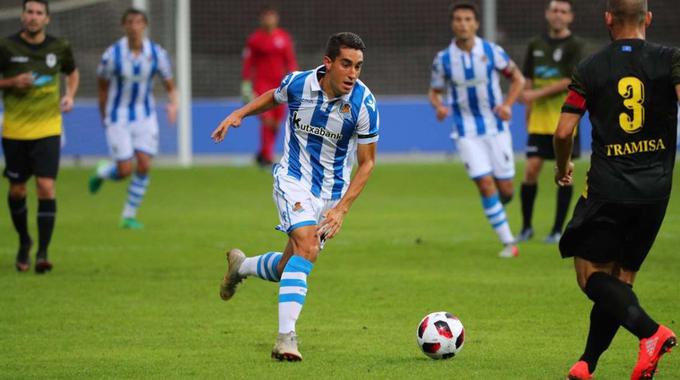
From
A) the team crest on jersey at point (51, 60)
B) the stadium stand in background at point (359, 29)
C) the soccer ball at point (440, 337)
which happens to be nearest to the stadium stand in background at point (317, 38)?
the stadium stand in background at point (359, 29)

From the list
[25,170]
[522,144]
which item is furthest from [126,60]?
[522,144]

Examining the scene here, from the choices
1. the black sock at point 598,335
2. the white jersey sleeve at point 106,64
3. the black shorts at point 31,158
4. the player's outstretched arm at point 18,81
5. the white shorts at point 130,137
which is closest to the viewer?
the black sock at point 598,335

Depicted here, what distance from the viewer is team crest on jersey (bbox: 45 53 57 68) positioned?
36.3 feet

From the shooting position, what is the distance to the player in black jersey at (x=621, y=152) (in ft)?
19.7

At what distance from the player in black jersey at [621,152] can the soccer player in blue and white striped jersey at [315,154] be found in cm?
150

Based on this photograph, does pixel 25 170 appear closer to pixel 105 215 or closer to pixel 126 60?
pixel 126 60

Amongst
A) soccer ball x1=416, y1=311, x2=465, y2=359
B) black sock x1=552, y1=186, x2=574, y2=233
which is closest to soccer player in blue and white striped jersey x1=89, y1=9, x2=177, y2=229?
black sock x1=552, y1=186, x2=574, y2=233

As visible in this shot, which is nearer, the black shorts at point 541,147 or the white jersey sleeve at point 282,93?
the white jersey sleeve at point 282,93

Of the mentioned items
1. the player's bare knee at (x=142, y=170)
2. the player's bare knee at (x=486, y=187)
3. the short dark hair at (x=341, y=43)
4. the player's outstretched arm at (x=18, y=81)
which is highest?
the short dark hair at (x=341, y=43)

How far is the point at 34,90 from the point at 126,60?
3.45m

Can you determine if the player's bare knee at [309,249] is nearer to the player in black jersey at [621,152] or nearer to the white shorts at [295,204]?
the white shorts at [295,204]

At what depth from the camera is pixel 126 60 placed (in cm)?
1444

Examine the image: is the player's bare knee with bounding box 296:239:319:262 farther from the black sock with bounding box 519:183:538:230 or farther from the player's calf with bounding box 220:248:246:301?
the black sock with bounding box 519:183:538:230

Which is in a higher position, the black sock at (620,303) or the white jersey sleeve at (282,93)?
the white jersey sleeve at (282,93)
